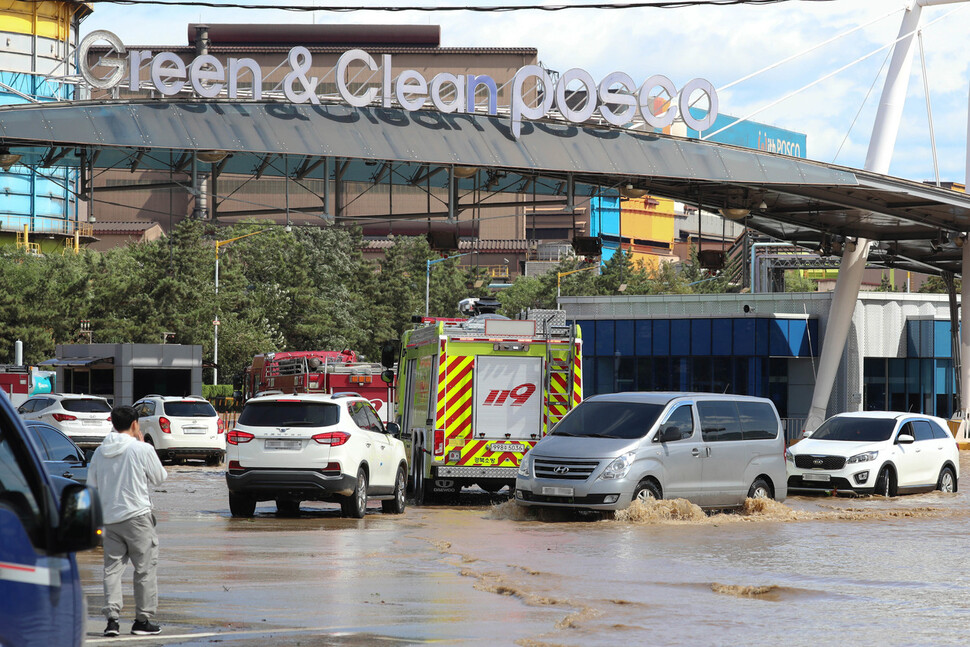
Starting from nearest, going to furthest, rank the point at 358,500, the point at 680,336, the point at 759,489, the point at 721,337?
1. the point at 358,500
2. the point at 759,489
3. the point at 721,337
4. the point at 680,336

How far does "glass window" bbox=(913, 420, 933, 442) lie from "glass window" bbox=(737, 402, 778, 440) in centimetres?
547

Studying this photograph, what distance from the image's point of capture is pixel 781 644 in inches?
379

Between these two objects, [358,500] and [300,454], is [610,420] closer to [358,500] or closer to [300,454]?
[358,500]

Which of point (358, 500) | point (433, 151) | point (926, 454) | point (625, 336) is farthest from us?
point (625, 336)

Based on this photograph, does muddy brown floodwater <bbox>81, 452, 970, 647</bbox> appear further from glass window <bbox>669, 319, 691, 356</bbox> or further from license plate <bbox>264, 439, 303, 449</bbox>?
glass window <bbox>669, 319, 691, 356</bbox>

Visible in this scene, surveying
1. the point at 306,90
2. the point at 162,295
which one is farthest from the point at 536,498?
the point at 162,295

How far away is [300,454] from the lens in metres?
19.4

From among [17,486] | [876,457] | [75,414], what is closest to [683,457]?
[876,457]

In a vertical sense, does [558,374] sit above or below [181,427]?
above

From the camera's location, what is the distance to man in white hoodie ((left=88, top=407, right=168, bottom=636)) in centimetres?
987

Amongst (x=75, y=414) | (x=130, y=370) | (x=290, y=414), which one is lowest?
(x=75, y=414)

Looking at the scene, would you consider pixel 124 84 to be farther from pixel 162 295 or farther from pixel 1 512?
pixel 162 295

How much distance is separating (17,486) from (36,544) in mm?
368

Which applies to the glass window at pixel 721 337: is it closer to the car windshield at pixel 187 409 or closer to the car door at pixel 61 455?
the car windshield at pixel 187 409
